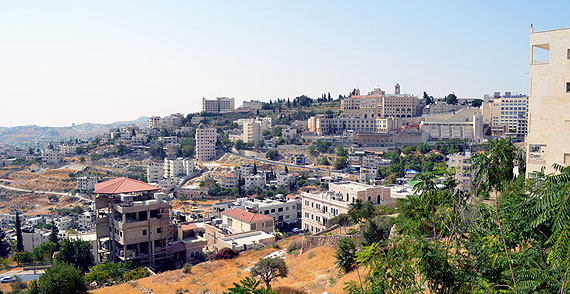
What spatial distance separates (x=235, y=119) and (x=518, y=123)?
58.7m

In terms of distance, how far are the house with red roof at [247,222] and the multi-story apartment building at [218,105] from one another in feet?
282

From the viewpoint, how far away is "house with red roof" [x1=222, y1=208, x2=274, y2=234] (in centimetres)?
2828

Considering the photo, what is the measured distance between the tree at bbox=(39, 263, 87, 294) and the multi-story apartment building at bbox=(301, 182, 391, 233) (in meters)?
16.4

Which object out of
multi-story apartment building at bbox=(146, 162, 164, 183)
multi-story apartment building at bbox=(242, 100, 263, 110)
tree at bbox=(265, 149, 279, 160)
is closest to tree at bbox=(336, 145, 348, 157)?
tree at bbox=(265, 149, 279, 160)

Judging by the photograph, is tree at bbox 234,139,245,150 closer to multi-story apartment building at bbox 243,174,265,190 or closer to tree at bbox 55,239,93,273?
multi-story apartment building at bbox 243,174,265,190

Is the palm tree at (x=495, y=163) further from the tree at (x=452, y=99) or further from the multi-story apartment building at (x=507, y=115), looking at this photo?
the tree at (x=452, y=99)

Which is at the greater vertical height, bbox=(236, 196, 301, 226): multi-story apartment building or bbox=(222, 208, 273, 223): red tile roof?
bbox=(222, 208, 273, 223): red tile roof

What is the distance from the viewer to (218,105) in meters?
115

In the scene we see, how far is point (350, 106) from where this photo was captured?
88750 mm

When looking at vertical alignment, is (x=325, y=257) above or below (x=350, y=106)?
below

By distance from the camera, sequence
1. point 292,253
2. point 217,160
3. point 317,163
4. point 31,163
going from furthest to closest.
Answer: point 31,163
point 217,160
point 317,163
point 292,253

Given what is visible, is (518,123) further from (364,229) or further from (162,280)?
(162,280)

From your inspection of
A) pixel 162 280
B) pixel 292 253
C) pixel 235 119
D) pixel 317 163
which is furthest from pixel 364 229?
pixel 235 119

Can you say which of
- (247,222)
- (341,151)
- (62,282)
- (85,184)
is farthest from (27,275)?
(341,151)
